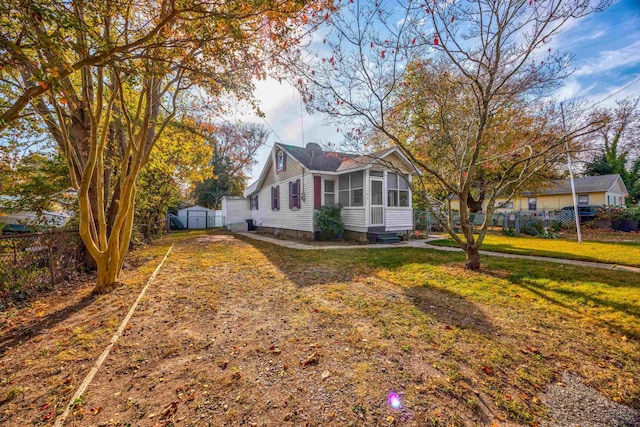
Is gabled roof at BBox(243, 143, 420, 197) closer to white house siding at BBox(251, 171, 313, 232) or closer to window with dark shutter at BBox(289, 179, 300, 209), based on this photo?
white house siding at BBox(251, 171, 313, 232)

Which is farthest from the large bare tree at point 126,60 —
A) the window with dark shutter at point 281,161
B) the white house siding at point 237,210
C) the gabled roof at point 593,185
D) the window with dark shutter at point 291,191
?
the gabled roof at point 593,185

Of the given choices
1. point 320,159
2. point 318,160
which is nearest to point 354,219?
point 318,160

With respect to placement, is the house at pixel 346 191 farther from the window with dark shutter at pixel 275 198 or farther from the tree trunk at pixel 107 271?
the tree trunk at pixel 107 271

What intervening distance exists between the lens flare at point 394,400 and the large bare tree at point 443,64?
4.72 meters

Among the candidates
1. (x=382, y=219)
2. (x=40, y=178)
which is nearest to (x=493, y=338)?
(x=382, y=219)

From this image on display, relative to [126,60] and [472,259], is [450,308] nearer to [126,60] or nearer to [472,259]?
[472,259]

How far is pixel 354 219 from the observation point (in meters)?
11.5

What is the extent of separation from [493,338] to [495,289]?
213 centimetres

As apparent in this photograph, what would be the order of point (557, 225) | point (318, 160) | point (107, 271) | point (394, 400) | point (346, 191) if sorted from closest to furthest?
1. point (394, 400)
2. point (107, 271)
3. point (346, 191)
4. point (318, 160)
5. point (557, 225)

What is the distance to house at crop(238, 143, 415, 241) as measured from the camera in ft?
35.7

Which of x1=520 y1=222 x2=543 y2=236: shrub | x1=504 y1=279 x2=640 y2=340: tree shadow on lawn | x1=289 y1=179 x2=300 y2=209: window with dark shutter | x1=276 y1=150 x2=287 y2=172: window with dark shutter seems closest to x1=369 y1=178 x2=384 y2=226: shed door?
x1=289 y1=179 x2=300 y2=209: window with dark shutter

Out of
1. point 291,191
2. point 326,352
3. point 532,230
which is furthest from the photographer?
point 532,230

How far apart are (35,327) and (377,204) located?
10022mm

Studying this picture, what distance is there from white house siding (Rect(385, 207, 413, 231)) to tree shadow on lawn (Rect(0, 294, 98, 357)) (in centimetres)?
981
